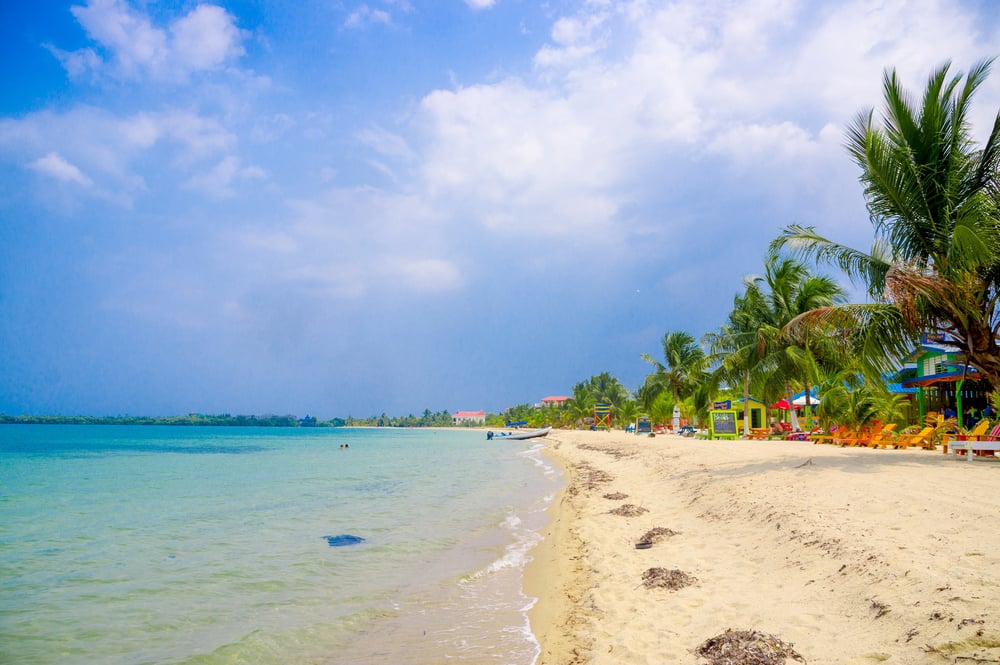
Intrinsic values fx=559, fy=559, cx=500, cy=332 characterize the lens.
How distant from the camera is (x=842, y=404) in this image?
18.1 metres

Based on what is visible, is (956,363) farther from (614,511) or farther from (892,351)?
(614,511)

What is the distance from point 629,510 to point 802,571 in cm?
517

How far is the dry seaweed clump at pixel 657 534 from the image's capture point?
7.48m

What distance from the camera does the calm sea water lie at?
5.34m

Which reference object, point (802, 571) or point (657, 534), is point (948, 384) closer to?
point (657, 534)

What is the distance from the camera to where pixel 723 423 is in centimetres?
2602

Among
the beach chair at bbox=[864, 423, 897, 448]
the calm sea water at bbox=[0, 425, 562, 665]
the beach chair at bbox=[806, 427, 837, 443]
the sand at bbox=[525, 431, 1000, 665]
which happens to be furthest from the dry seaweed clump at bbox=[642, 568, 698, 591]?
the beach chair at bbox=[806, 427, 837, 443]

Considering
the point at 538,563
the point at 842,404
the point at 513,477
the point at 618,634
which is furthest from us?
the point at 513,477

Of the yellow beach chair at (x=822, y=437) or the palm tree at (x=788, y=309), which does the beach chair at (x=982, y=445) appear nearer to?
the yellow beach chair at (x=822, y=437)

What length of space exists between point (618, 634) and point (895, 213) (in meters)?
11.0

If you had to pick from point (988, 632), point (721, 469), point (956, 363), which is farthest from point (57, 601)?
point (956, 363)

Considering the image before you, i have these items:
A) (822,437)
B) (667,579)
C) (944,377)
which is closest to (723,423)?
(822,437)

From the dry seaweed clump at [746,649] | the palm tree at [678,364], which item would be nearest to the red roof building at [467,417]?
the palm tree at [678,364]

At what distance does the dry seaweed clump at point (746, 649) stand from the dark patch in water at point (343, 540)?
23.1ft
